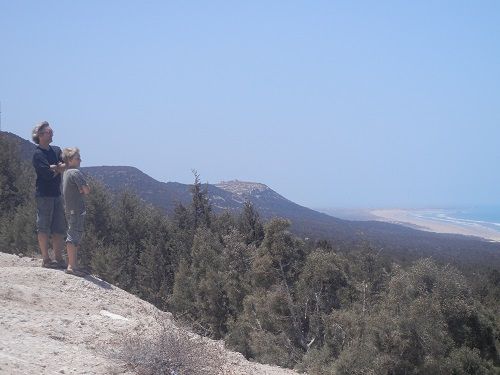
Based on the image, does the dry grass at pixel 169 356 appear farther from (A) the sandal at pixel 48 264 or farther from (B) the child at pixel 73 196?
(A) the sandal at pixel 48 264

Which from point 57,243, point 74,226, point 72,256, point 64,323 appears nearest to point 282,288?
point 57,243

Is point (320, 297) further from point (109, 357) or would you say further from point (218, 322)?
point (109, 357)

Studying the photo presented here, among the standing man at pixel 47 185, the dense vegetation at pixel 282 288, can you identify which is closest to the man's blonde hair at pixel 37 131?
the standing man at pixel 47 185

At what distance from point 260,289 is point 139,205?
40.4 feet

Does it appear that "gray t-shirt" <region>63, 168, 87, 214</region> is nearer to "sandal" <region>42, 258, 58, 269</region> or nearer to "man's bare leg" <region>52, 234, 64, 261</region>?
"man's bare leg" <region>52, 234, 64, 261</region>

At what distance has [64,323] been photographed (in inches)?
298

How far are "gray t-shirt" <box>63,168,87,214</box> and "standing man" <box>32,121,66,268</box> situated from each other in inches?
11.0

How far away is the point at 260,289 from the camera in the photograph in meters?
Answer: 18.8

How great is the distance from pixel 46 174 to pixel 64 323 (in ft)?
10.9

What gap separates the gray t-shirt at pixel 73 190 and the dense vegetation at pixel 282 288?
9.06 ft

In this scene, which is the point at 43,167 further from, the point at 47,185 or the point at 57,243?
the point at 57,243

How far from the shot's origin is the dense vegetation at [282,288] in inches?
510

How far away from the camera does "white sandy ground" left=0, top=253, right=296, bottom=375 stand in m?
6.14

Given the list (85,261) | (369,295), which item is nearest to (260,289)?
(369,295)
